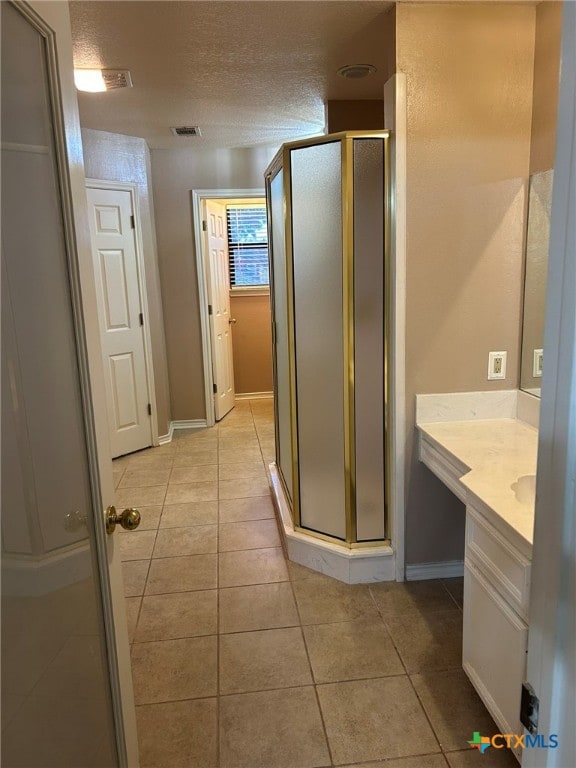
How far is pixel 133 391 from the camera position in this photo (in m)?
4.55

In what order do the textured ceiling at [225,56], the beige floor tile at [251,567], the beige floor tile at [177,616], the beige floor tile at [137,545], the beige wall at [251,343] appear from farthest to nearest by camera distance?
the beige wall at [251,343] < the beige floor tile at [137,545] < the beige floor tile at [251,567] < the beige floor tile at [177,616] < the textured ceiling at [225,56]

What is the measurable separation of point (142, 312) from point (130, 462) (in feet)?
4.01

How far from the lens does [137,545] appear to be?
121 inches

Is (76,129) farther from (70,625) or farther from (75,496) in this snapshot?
(70,625)

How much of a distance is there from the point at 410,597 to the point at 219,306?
11.5 ft

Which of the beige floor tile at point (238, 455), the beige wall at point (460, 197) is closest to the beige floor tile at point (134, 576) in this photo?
the beige wall at point (460, 197)

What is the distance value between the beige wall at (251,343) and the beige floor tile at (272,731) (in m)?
4.35

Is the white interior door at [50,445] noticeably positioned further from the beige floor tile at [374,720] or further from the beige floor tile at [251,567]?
the beige floor tile at [251,567]

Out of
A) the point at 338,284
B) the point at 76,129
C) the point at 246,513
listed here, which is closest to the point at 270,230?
the point at 338,284

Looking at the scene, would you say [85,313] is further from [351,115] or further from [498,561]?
[351,115]

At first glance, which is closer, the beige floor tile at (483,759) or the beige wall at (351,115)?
the beige floor tile at (483,759)

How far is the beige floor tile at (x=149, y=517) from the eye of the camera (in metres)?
3.28

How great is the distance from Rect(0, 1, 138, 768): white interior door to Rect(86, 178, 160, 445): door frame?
337 cm

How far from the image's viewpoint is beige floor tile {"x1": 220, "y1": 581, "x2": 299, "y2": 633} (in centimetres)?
235
